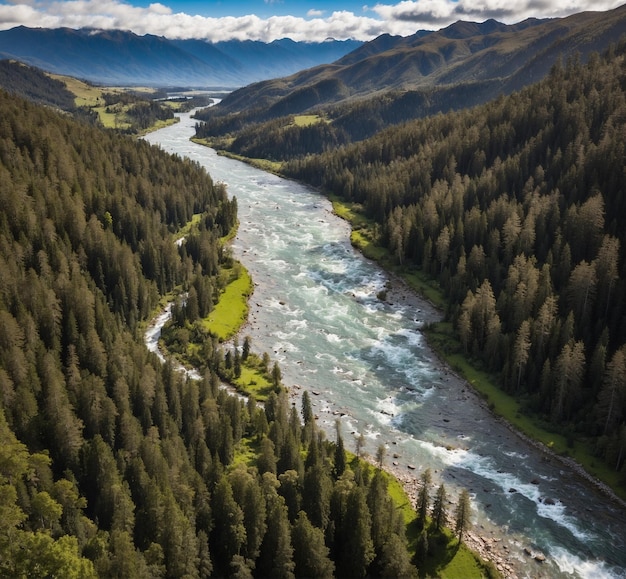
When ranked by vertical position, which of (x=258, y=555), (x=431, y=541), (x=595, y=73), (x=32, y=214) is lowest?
(x=431, y=541)

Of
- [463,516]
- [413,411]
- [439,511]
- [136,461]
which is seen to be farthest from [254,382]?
[463,516]

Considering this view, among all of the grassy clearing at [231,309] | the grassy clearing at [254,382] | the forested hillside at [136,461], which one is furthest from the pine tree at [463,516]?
the grassy clearing at [231,309]

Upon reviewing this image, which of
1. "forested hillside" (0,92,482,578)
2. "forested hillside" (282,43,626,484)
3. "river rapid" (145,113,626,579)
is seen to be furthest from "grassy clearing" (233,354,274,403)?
"forested hillside" (282,43,626,484)

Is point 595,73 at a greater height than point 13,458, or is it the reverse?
point 595,73

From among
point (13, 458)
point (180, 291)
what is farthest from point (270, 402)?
point (180, 291)

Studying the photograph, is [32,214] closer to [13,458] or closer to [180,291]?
[180,291]

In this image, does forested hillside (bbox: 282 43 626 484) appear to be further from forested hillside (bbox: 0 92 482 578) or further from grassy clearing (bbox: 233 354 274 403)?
grassy clearing (bbox: 233 354 274 403)

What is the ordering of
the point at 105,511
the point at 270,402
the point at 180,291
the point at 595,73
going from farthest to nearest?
the point at 595,73
the point at 180,291
the point at 270,402
the point at 105,511
